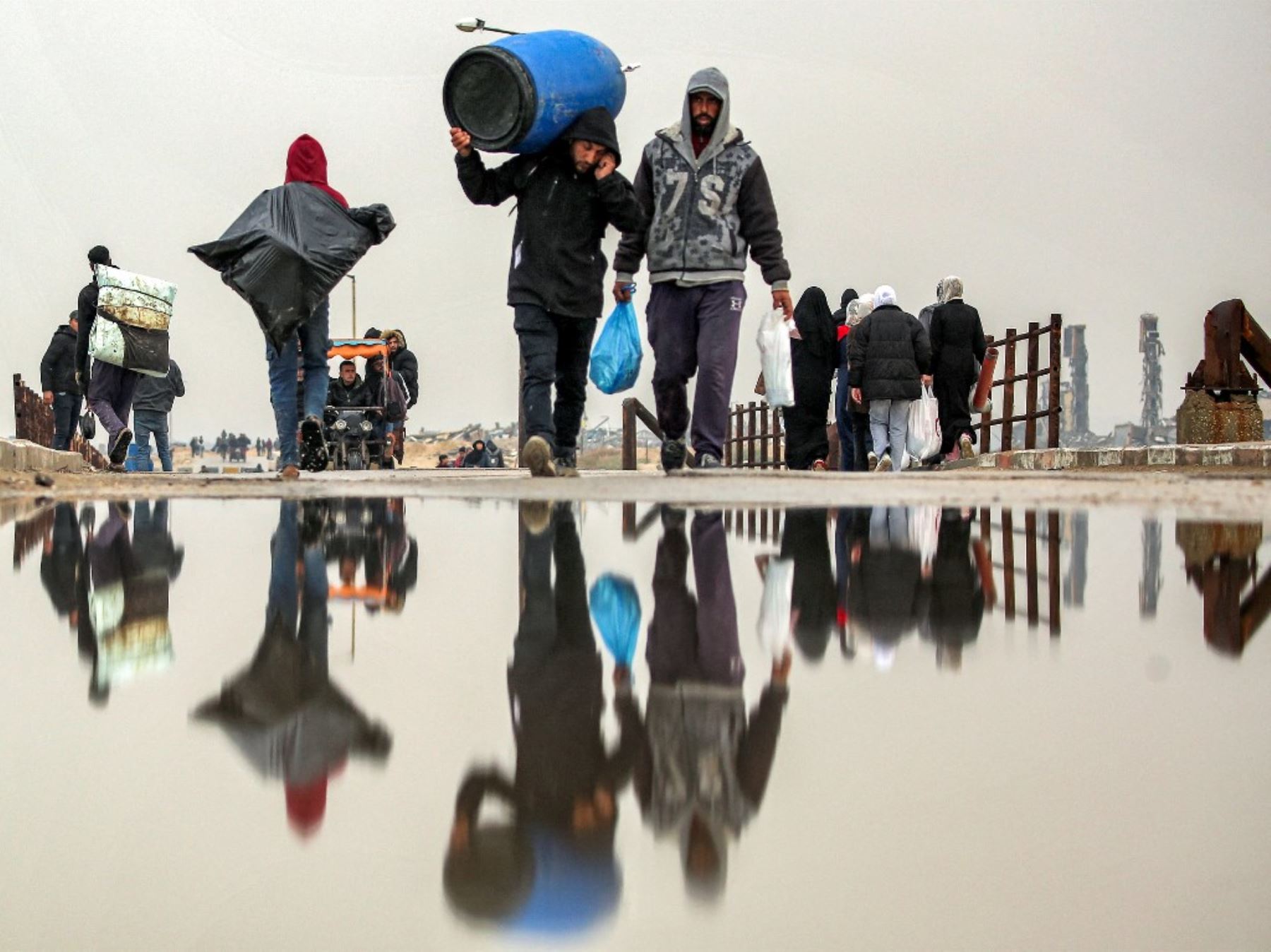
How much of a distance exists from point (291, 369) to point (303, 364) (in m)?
0.31

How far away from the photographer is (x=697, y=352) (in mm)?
8461

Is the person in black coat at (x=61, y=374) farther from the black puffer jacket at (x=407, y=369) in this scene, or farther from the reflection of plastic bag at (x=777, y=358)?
the reflection of plastic bag at (x=777, y=358)

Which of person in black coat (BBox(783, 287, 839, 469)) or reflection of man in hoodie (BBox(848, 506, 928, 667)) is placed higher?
person in black coat (BBox(783, 287, 839, 469))

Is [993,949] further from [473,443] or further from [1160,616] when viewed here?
[473,443]

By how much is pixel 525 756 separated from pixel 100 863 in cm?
42

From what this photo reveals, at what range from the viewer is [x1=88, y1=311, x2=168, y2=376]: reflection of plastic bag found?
503 inches

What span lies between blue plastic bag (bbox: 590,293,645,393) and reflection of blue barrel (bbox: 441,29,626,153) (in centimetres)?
109

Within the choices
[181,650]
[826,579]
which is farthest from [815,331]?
[181,650]

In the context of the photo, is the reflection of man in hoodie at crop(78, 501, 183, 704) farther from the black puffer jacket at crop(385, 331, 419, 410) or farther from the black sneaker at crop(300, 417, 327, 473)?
the black puffer jacket at crop(385, 331, 419, 410)

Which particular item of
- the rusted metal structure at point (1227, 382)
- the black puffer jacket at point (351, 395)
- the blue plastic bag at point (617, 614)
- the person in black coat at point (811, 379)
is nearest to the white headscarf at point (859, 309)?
the person in black coat at point (811, 379)

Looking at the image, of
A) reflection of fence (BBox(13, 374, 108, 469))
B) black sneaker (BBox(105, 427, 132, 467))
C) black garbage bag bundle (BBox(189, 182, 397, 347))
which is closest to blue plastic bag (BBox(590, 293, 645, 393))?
black garbage bag bundle (BBox(189, 182, 397, 347))

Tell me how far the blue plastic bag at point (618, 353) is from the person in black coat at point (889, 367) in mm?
4258

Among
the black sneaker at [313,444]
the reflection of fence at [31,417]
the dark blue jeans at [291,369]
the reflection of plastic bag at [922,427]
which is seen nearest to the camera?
the dark blue jeans at [291,369]

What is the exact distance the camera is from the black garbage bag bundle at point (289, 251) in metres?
8.44
